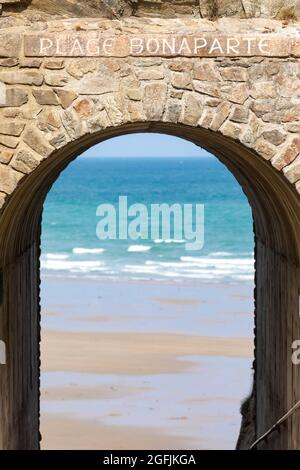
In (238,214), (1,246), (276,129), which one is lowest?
(1,246)

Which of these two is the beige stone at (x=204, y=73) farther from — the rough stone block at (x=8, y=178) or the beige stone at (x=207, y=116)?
the rough stone block at (x=8, y=178)

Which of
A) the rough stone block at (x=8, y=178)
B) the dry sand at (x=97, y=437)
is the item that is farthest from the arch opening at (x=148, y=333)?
the rough stone block at (x=8, y=178)

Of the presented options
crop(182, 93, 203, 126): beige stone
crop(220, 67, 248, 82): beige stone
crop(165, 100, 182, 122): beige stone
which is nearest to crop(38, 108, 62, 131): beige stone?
crop(165, 100, 182, 122): beige stone

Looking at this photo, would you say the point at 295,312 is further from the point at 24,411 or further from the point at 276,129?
the point at 24,411

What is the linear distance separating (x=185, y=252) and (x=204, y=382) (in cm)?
2090

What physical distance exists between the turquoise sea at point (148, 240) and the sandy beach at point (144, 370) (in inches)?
207

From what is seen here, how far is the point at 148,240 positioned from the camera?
1695 inches

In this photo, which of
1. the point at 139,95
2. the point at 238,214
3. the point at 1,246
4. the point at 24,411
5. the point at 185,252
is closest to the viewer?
the point at 139,95

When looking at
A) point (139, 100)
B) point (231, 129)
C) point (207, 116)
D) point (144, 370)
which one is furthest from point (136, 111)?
point (144, 370)

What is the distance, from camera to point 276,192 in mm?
10242

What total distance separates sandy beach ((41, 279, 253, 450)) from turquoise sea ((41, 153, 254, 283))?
525 cm

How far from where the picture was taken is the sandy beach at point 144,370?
16.5 m

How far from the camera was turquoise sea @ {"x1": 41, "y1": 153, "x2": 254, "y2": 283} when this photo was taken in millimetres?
35678

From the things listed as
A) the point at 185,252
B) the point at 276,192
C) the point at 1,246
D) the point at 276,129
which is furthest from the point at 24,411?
the point at 185,252
